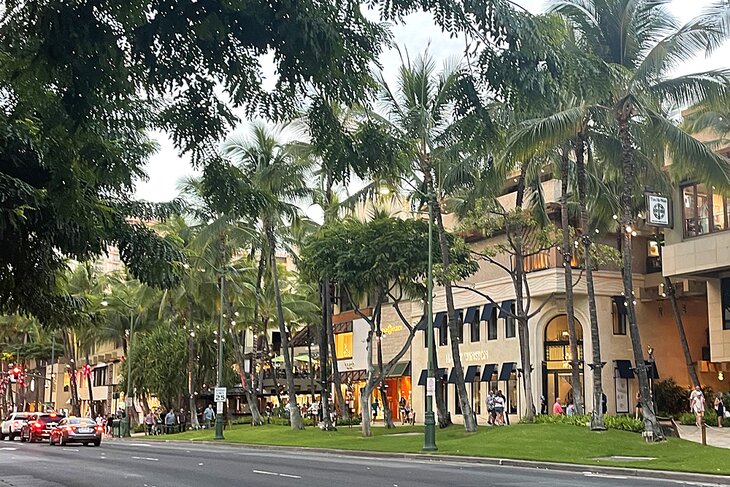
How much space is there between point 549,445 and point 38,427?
1087 inches

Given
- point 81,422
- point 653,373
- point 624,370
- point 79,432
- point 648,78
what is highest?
point 648,78

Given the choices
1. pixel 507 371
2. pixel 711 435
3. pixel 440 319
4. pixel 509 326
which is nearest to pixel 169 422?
pixel 440 319

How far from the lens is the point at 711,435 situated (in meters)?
34.3

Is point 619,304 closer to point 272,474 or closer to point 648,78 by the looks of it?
point 648,78

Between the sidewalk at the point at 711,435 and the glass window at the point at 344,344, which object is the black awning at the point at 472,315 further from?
the sidewalk at the point at 711,435

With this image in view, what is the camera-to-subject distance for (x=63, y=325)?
19578mm

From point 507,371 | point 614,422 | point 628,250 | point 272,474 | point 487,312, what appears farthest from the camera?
point 487,312

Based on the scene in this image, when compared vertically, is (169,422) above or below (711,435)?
above

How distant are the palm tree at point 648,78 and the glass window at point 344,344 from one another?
131 feet

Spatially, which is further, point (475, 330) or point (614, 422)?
point (475, 330)

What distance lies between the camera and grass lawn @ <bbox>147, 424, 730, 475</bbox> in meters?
24.1

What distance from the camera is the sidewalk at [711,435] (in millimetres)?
30606

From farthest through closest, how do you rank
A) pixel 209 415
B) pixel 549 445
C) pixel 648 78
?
1. pixel 209 415
2. pixel 549 445
3. pixel 648 78

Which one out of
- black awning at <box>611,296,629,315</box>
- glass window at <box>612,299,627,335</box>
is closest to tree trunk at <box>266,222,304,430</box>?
glass window at <box>612,299,627,335</box>
